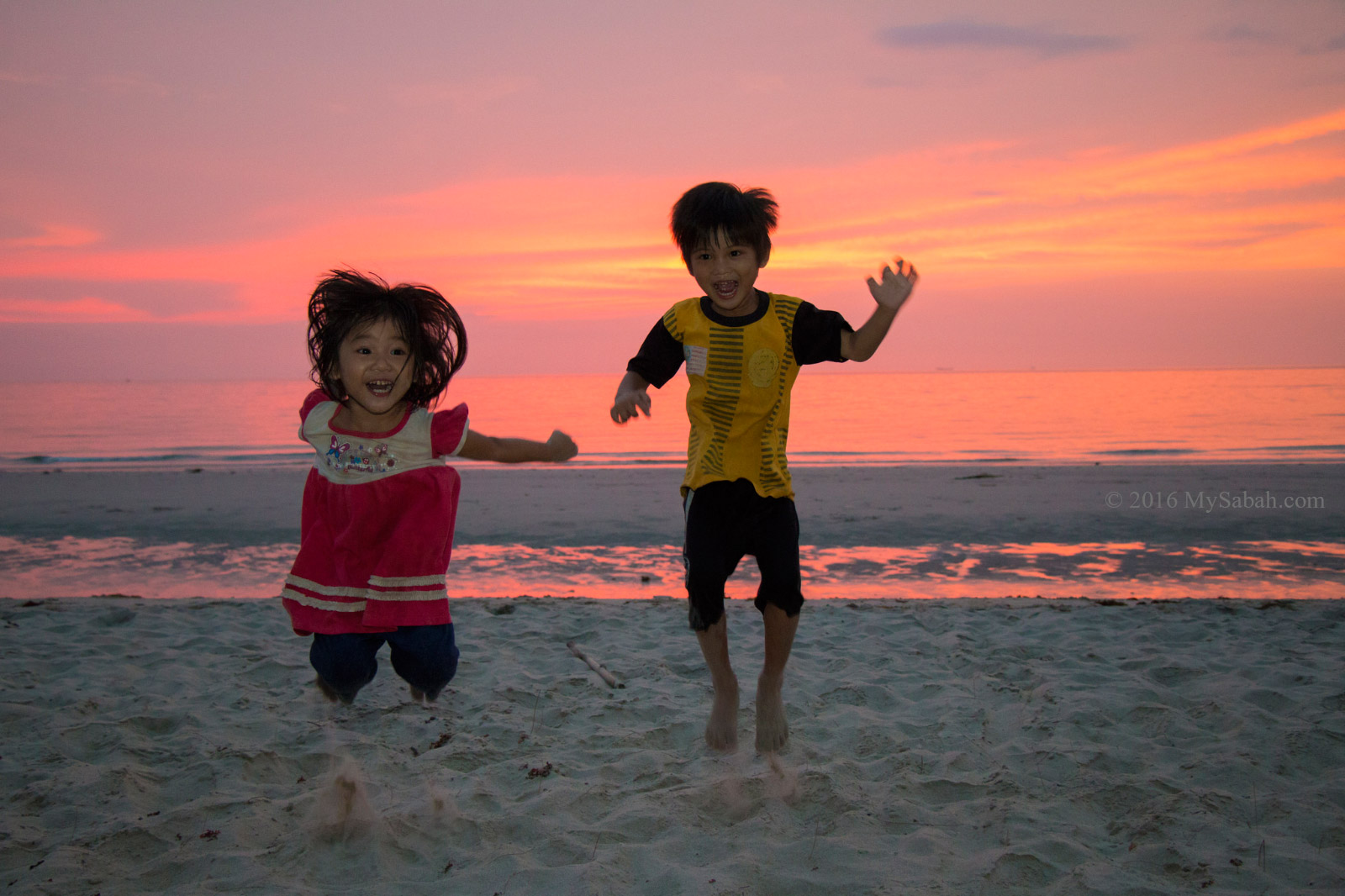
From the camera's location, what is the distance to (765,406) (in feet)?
11.1

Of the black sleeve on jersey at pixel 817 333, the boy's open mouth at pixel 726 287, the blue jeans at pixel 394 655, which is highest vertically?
the boy's open mouth at pixel 726 287

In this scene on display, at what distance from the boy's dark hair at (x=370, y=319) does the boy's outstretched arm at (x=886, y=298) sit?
1585 mm

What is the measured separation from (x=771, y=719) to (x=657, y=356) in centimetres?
154

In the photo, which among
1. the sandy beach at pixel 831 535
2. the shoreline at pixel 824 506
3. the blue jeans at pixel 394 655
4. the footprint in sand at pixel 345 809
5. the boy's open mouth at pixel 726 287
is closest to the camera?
the footprint in sand at pixel 345 809

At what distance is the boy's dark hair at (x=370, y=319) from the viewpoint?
3.16m

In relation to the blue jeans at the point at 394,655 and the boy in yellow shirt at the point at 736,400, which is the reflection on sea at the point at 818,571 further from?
the blue jeans at the point at 394,655

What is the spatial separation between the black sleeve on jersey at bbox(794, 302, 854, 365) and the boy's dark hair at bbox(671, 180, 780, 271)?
11.2 inches

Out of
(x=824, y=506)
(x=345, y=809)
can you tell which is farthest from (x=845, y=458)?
(x=345, y=809)

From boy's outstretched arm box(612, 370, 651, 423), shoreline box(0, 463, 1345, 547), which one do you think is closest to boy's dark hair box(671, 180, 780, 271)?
boy's outstretched arm box(612, 370, 651, 423)

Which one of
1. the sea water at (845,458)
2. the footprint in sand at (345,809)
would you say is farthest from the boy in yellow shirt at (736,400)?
the sea water at (845,458)

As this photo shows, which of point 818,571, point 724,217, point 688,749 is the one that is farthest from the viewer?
point 818,571

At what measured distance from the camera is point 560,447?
3305 millimetres

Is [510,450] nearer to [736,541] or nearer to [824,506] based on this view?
[736,541]

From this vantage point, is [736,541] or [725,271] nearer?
[725,271]
